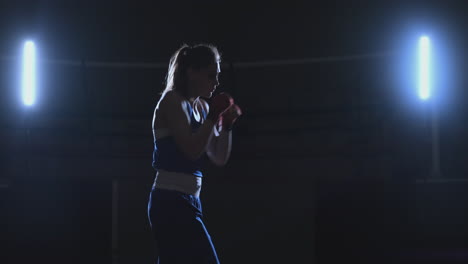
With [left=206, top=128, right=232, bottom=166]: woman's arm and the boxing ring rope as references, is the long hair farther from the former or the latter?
the boxing ring rope

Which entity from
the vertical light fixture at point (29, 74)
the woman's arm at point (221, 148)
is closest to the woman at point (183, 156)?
the woman's arm at point (221, 148)

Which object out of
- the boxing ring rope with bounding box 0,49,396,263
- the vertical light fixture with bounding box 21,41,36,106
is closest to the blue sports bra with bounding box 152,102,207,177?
the boxing ring rope with bounding box 0,49,396,263

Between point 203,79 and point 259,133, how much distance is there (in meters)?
4.82

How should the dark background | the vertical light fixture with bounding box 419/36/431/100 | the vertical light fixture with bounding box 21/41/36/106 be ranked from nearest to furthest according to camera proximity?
1. the dark background
2. the vertical light fixture with bounding box 419/36/431/100
3. the vertical light fixture with bounding box 21/41/36/106

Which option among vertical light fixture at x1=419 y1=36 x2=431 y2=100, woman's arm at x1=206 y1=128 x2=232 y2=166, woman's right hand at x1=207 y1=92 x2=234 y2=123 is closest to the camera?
woman's right hand at x1=207 y1=92 x2=234 y2=123

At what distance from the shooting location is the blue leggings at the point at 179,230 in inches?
70.0

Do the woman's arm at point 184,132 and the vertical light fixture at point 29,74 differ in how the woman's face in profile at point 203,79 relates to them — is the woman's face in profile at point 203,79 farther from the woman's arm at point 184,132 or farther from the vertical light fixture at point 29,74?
the vertical light fixture at point 29,74

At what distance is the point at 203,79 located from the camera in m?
1.96

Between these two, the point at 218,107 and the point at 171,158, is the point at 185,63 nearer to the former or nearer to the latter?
the point at 218,107

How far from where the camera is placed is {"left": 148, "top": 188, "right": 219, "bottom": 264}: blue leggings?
5.83 ft

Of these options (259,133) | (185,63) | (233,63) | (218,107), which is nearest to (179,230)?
(218,107)

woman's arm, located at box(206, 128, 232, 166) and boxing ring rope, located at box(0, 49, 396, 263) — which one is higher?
boxing ring rope, located at box(0, 49, 396, 263)

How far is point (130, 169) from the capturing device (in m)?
5.89

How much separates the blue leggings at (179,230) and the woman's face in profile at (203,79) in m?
0.37
